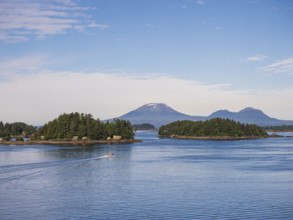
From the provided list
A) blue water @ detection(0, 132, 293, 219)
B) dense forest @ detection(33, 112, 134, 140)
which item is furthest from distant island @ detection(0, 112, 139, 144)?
blue water @ detection(0, 132, 293, 219)

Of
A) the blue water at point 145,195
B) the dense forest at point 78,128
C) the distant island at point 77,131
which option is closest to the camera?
the blue water at point 145,195

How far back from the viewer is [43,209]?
30.9m

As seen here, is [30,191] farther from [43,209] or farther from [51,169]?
[51,169]

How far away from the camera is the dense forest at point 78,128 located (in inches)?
6988

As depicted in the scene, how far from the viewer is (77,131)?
179 metres

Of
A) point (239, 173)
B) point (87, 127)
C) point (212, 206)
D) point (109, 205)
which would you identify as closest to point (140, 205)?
point (109, 205)

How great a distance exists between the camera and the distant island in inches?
6895

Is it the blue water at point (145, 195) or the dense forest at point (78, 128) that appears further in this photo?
the dense forest at point (78, 128)

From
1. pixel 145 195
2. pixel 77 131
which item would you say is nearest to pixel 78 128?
pixel 77 131

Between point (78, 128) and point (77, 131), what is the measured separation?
1.72m

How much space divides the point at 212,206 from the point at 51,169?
3566 centimetres

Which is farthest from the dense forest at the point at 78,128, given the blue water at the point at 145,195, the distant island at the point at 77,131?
the blue water at the point at 145,195

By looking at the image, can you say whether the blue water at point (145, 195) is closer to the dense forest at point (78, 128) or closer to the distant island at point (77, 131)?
the distant island at point (77, 131)

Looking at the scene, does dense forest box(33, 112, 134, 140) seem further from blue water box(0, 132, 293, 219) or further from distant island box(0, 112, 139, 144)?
blue water box(0, 132, 293, 219)
